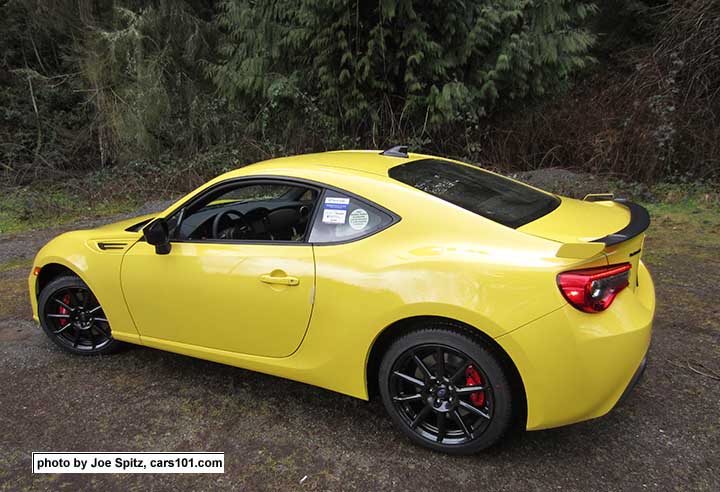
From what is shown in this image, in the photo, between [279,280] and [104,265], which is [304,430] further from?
[104,265]

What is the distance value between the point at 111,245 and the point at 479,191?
2418 millimetres

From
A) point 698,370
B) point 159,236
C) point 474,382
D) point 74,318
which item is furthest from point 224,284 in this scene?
point 698,370

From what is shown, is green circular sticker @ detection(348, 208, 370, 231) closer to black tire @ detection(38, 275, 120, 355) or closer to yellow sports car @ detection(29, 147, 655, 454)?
yellow sports car @ detection(29, 147, 655, 454)

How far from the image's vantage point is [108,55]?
1202 cm

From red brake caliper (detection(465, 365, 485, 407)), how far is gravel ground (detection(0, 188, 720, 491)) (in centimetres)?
30

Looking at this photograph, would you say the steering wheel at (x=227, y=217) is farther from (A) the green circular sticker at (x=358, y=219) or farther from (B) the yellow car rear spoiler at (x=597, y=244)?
(B) the yellow car rear spoiler at (x=597, y=244)

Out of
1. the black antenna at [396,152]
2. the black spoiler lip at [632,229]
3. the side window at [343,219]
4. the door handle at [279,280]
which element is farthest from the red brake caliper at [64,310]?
the black spoiler lip at [632,229]

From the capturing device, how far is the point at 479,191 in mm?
2973

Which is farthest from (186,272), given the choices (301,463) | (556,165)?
(556,165)

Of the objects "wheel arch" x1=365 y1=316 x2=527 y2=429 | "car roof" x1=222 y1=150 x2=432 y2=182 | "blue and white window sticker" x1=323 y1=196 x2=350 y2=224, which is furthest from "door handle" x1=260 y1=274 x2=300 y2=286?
"car roof" x1=222 y1=150 x2=432 y2=182

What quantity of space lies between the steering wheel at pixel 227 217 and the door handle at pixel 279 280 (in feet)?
2.20

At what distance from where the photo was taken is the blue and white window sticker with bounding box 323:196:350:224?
2771 mm

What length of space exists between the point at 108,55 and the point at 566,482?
42.7 feet

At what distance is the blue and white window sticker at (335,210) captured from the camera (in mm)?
2771
